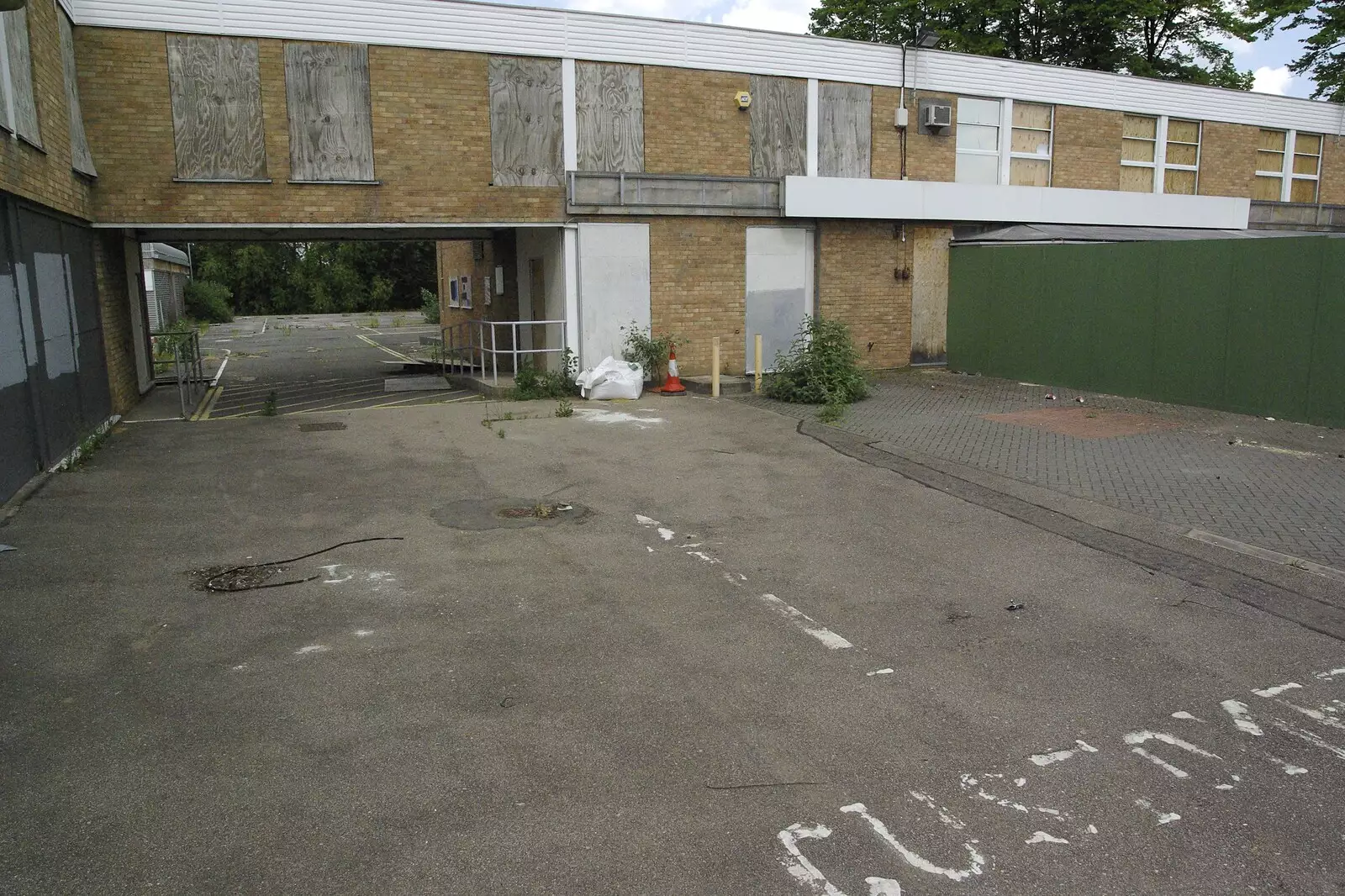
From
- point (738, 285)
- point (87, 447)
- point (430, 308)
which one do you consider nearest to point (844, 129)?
point (738, 285)

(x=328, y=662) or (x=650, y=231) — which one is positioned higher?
(x=650, y=231)

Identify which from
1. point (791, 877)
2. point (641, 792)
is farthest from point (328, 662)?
point (791, 877)

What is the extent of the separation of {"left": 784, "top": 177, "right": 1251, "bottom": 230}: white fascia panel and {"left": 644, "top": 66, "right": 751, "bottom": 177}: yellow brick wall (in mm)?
1208

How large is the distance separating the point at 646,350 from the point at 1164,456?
8.59 metres

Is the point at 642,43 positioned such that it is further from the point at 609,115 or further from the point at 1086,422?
the point at 1086,422

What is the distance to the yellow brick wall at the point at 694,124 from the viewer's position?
54.7 ft

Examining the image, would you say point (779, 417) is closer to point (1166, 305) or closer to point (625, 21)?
point (1166, 305)

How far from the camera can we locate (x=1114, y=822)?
3.75 m

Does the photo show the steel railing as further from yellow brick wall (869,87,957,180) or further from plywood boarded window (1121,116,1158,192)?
plywood boarded window (1121,116,1158,192)

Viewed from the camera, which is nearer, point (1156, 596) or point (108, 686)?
point (108, 686)

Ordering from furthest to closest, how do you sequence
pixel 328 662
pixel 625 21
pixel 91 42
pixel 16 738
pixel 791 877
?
pixel 625 21 → pixel 91 42 → pixel 328 662 → pixel 16 738 → pixel 791 877

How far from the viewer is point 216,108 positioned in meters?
14.3

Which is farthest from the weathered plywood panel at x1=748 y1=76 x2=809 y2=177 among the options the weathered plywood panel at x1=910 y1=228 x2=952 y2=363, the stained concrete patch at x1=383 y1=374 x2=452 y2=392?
the stained concrete patch at x1=383 y1=374 x2=452 y2=392

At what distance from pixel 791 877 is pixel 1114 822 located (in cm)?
133
